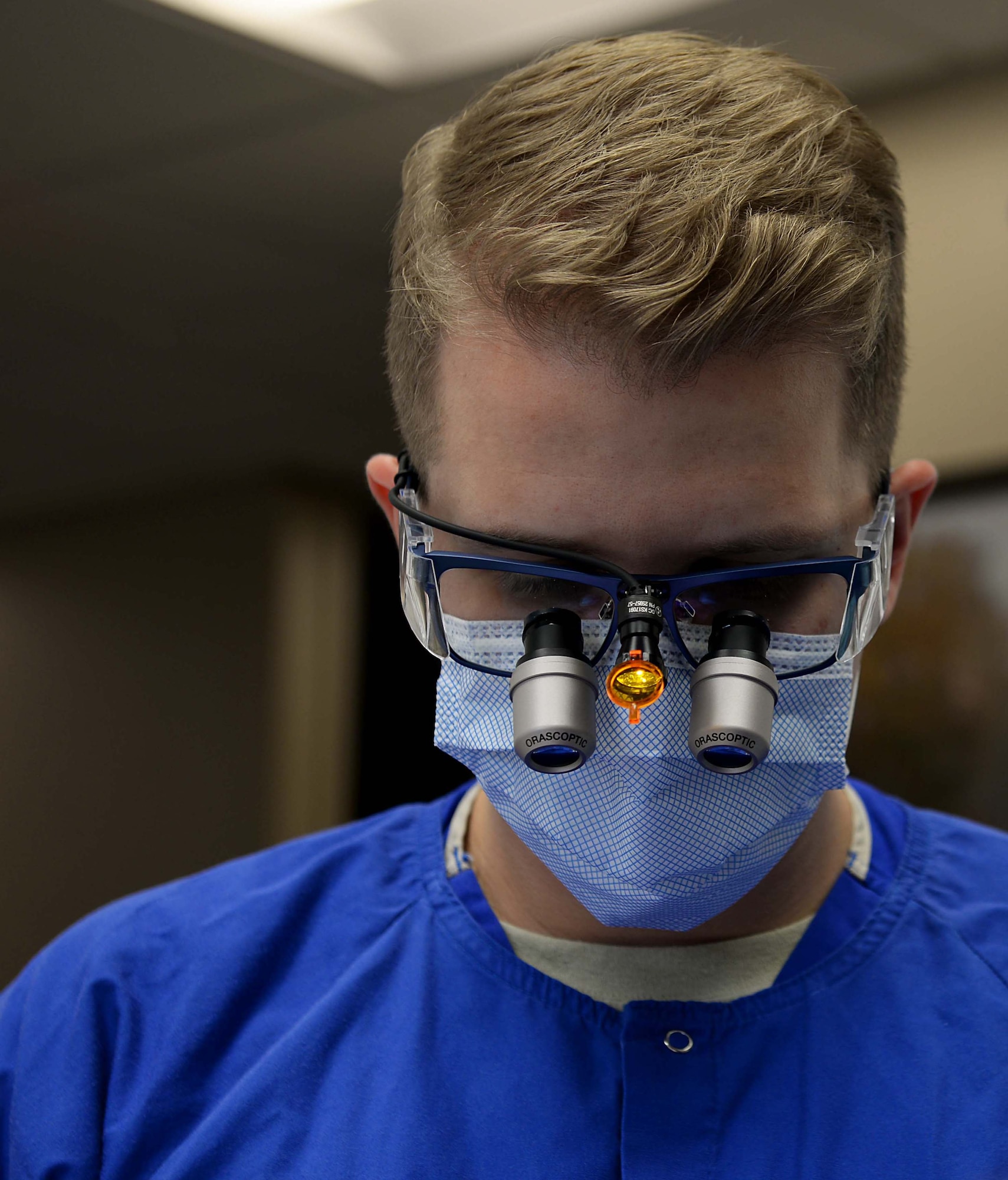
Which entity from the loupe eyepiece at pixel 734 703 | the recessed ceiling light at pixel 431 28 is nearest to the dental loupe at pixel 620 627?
the loupe eyepiece at pixel 734 703

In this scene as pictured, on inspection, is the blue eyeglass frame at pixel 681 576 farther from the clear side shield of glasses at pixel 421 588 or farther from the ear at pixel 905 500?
the ear at pixel 905 500

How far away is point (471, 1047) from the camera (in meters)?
1.09

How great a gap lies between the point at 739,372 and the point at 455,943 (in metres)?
0.62

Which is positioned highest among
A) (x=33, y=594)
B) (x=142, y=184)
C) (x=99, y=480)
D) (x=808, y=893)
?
(x=142, y=184)

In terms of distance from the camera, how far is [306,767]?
6.39 ft

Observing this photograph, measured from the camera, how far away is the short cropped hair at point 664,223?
0.94 m

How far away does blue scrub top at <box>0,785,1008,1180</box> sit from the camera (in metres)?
1.02

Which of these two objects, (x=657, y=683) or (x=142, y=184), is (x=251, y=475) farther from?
(x=657, y=683)

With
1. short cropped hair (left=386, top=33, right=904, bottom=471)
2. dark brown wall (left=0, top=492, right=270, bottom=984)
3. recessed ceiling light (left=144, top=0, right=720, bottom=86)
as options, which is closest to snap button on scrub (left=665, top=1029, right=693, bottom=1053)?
short cropped hair (left=386, top=33, right=904, bottom=471)

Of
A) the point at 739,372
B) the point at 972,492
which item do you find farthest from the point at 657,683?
the point at 972,492

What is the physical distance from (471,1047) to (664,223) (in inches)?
29.7

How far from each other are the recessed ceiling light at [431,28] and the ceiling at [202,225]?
0.10 feet

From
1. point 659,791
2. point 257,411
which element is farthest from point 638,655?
point 257,411

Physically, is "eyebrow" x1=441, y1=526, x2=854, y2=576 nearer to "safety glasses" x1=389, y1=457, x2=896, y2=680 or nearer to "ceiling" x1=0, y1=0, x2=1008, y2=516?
"safety glasses" x1=389, y1=457, x2=896, y2=680
